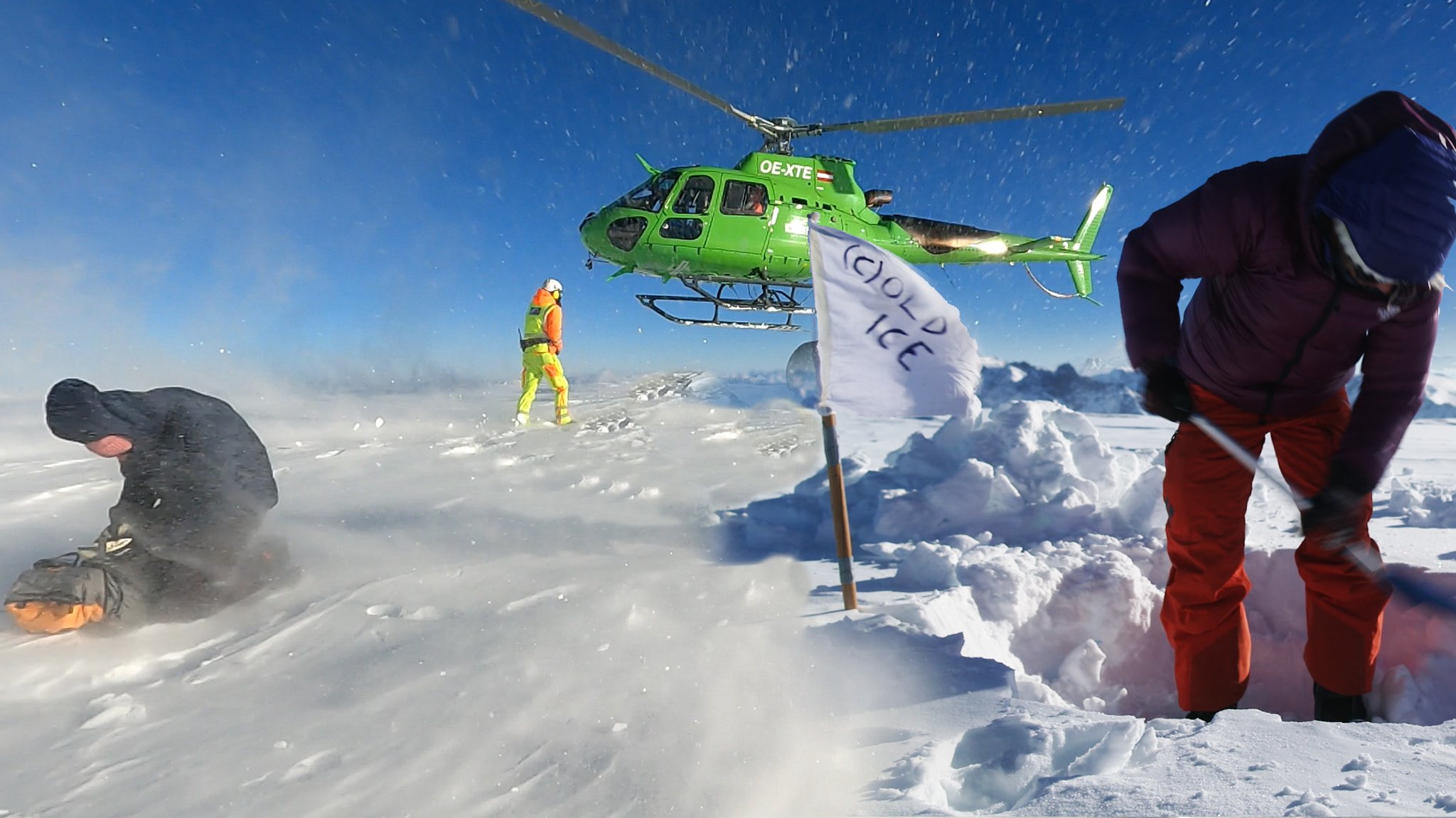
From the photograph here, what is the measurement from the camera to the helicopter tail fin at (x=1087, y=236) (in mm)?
10227

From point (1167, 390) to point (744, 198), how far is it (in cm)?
618

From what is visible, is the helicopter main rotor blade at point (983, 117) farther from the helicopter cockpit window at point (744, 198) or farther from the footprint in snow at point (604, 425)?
the footprint in snow at point (604, 425)

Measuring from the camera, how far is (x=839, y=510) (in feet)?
7.74

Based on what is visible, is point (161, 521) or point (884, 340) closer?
point (161, 521)

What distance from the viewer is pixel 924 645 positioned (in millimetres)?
1912

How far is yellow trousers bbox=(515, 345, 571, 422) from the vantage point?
7.43 m

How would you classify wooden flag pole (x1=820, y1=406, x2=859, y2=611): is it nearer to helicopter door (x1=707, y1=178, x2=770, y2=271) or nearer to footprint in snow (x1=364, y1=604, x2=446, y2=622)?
footprint in snow (x1=364, y1=604, x2=446, y2=622)

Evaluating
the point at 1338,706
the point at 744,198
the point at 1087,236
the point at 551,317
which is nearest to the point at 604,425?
the point at 551,317

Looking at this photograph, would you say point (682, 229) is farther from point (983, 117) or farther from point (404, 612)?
point (404, 612)

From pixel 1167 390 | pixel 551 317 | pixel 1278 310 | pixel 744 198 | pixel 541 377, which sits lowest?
pixel 1167 390

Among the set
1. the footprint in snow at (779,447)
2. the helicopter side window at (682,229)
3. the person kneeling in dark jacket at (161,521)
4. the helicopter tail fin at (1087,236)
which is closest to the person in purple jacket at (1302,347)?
the person kneeling in dark jacket at (161,521)

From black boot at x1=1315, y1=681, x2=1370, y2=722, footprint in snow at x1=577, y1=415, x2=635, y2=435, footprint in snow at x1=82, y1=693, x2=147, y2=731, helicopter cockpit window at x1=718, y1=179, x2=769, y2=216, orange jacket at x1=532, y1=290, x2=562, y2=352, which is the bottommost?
black boot at x1=1315, y1=681, x2=1370, y2=722

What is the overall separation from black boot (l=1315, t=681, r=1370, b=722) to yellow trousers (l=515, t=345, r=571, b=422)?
695cm

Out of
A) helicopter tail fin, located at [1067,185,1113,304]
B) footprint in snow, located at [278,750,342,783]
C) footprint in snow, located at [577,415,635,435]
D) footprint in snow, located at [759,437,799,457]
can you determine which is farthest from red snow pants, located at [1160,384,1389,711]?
helicopter tail fin, located at [1067,185,1113,304]
